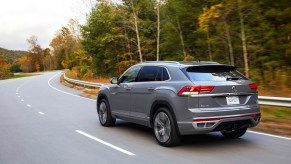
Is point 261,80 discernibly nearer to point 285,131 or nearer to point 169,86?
point 285,131

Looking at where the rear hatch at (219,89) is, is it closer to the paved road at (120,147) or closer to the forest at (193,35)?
the paved road at (120,147)

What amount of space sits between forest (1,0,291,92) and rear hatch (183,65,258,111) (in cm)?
688

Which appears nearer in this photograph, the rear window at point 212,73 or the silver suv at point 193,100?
the silver suv at point 193,100

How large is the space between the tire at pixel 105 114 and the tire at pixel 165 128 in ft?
8.49

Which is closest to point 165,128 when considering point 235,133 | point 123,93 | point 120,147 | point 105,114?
point 120,147

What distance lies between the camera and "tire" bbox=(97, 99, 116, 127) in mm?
10062

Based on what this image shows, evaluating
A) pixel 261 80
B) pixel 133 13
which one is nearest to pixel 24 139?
pixel 261 80

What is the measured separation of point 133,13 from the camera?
3481 cm

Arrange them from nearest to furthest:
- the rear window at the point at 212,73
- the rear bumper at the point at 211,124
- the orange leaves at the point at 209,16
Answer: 1. the rear bumper at the point at 211,124
2. the rear window at the point at 212,73
3. the orange leaves at the point at 209,16

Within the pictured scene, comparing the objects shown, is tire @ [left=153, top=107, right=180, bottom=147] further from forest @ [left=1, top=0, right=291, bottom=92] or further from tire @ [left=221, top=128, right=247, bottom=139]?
forest @ [left=1, top=0, right=291, bottom=92]

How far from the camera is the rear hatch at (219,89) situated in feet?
22.2

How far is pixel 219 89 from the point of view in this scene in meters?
6.84

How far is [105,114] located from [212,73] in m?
4.00

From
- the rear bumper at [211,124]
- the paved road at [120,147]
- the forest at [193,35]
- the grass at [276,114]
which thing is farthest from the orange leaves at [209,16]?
the rear bumper at [211,124]
